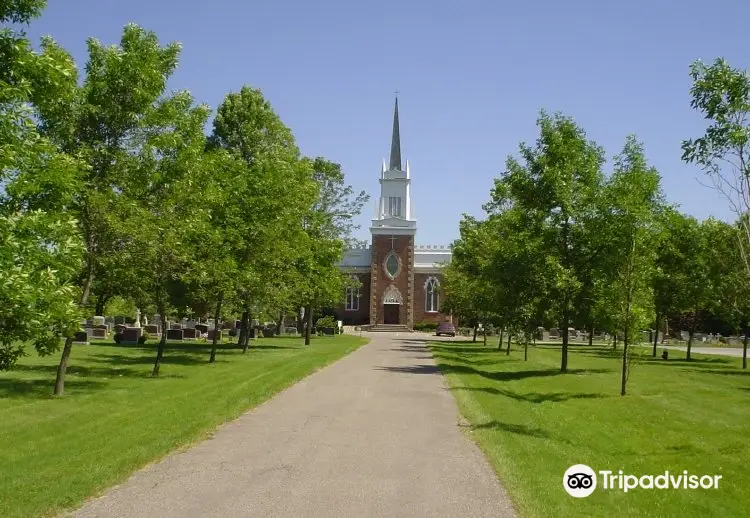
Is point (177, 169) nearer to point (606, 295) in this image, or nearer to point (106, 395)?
point (106, 395)

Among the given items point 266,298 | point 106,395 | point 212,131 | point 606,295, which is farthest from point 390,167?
point 106,395

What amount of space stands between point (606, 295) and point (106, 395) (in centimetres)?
1487

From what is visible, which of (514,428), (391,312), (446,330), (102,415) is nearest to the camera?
(514,428)

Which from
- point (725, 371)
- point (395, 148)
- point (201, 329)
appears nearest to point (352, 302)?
point (395, 148)

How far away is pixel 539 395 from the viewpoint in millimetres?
20578

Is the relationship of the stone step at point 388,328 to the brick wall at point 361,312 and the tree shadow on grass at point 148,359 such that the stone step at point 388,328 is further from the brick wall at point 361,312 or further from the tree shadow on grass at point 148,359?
the tree shadow on grass at point 148,359

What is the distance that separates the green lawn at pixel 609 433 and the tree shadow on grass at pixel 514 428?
3 centimetres

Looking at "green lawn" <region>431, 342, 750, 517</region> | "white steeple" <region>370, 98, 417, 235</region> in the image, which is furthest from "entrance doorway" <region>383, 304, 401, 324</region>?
"green lawn" <region>431, 342, 750, 517</region>

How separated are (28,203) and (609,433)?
35.9 ft

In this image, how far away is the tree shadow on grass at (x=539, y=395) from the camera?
19.3 m

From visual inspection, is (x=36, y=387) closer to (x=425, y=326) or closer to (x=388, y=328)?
(x=388, y=328)

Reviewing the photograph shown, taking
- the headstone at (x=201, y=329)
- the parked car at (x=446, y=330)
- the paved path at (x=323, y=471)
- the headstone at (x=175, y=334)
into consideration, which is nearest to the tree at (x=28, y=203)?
the paved path at (x=323, y=471)

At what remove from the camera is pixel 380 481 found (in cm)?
878

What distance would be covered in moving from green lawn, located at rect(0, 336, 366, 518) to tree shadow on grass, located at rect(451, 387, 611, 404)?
5108 mm
